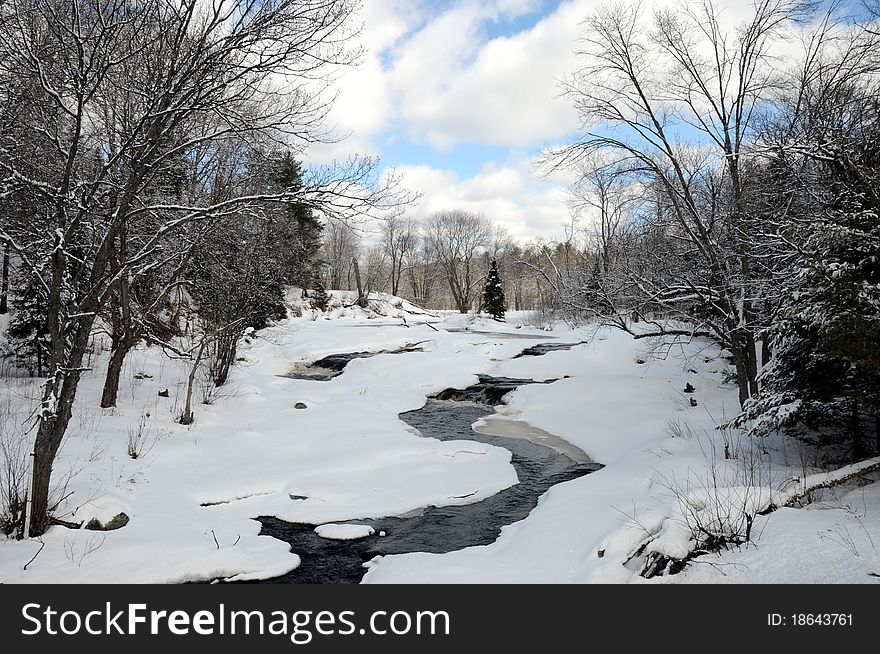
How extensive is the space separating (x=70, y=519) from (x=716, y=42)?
12.8 m

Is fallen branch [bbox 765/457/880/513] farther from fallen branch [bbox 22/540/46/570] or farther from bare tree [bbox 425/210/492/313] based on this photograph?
bare tree [bbox 425/210/492/313]

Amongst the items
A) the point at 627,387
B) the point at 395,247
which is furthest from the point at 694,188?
the point at 395,247

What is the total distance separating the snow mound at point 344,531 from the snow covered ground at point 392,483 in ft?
0.09

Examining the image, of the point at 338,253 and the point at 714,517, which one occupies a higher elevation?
the point at 338,253

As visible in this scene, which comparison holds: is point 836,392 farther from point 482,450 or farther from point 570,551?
point 482,450

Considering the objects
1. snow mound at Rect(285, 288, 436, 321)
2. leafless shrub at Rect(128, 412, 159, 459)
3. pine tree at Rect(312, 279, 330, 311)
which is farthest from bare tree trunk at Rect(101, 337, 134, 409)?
pine tree at Rect(312, 279, 330, 311)

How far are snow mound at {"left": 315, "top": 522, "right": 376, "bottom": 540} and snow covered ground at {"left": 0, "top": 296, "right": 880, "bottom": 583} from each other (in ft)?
0.09

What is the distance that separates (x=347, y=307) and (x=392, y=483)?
119 feet

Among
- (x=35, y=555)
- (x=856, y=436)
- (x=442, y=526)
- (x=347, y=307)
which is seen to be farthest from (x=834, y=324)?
(x=347, y=307)

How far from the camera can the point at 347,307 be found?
43281 millimetres

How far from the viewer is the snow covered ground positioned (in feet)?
15.0

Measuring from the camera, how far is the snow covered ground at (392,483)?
4.58 m

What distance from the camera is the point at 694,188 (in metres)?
11.4

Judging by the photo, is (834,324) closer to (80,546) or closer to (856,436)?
(856,436)
